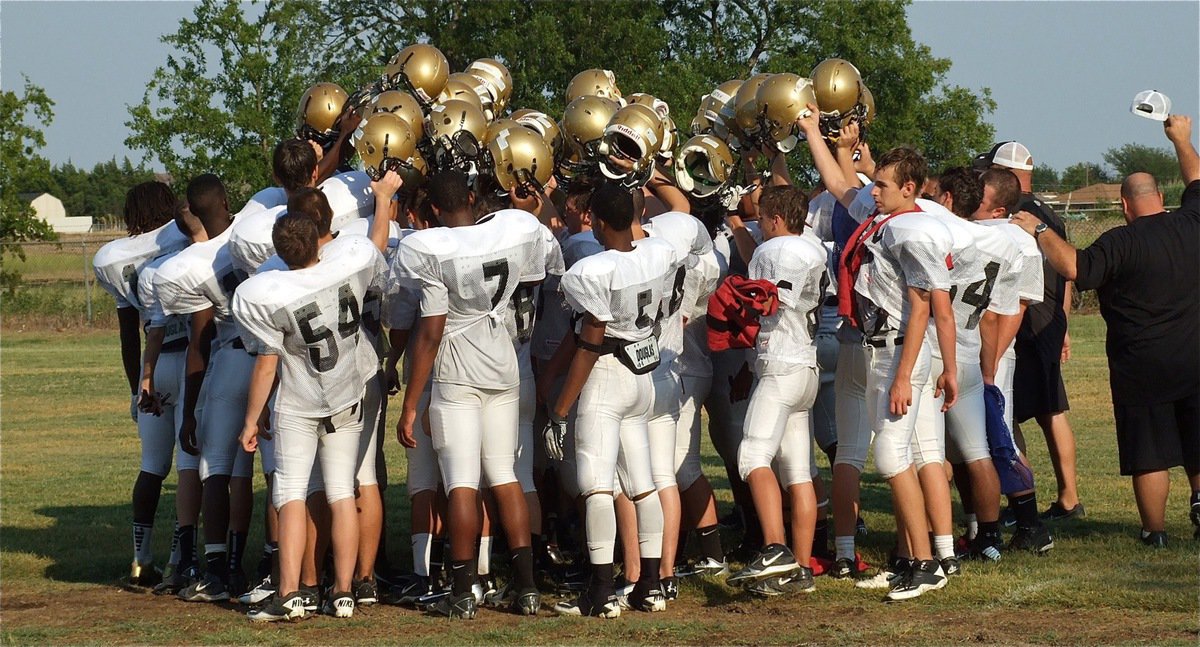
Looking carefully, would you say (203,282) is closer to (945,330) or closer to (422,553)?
(422,553)

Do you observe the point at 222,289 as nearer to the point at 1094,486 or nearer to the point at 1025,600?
the point at 1025,600

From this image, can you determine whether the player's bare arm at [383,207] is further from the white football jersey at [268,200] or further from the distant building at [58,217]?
the distant building at [58,217]

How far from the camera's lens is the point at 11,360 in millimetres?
24906

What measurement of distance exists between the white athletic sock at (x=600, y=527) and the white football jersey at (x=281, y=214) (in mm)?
2090

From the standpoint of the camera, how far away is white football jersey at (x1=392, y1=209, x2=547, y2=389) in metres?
6.59

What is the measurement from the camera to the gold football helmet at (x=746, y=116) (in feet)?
26.2

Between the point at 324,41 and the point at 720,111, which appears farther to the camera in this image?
the point at 324,41

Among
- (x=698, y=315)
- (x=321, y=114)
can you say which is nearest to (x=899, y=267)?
(x=698, y=315)

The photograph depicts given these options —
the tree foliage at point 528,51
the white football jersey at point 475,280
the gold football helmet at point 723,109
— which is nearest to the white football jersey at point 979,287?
the gold football helmet at point 723,109

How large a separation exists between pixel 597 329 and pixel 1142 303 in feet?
11.4

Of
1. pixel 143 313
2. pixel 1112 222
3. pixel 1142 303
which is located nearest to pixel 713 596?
pixel 1142 303

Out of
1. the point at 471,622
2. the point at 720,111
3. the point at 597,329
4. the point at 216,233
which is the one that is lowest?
the point at 471,622

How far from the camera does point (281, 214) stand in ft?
23.1

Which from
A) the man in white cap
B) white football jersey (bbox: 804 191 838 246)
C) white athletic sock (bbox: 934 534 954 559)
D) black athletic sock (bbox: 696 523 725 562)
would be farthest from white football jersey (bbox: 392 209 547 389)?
the man in white cap
